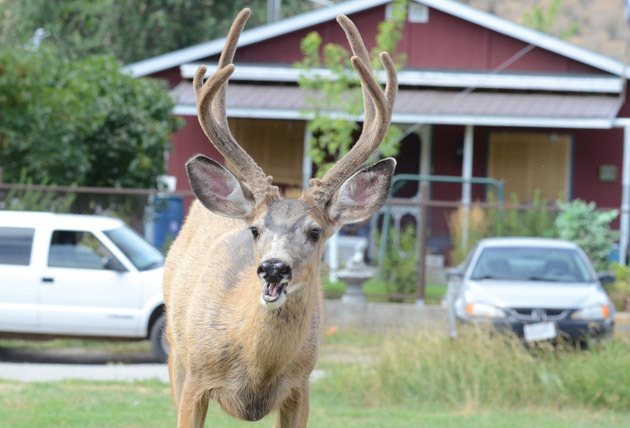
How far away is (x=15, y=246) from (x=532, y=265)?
20.5 feet

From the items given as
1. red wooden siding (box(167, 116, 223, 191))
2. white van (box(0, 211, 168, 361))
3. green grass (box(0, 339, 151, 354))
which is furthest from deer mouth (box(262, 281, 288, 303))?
red wooden siding (box(167, 116, 223, 191))

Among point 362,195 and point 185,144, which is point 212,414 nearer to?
point 362,195

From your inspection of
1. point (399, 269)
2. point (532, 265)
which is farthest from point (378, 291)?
point (532, 265)

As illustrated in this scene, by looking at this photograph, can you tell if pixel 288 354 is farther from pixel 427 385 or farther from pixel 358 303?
pixel 358 303

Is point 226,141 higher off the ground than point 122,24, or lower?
lower

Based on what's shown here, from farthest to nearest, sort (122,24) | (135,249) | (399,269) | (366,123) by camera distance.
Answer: (122,24) < (399,269) < (135,249) < (366,123)

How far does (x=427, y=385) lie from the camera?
39.7 feet

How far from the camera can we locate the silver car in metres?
14.4

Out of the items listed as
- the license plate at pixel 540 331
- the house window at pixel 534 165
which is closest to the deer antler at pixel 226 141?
the license plate at pixel 540 331

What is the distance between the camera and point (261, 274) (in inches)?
262

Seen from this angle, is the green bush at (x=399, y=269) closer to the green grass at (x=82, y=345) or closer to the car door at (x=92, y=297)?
the green grass at (x=82, y=345)

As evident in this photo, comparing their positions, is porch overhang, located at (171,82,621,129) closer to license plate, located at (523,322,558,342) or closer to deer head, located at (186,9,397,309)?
license plate, located at (523,322,558,342)

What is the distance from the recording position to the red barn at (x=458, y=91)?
80.6ft

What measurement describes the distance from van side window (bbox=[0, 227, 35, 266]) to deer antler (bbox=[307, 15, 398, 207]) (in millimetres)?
8254
